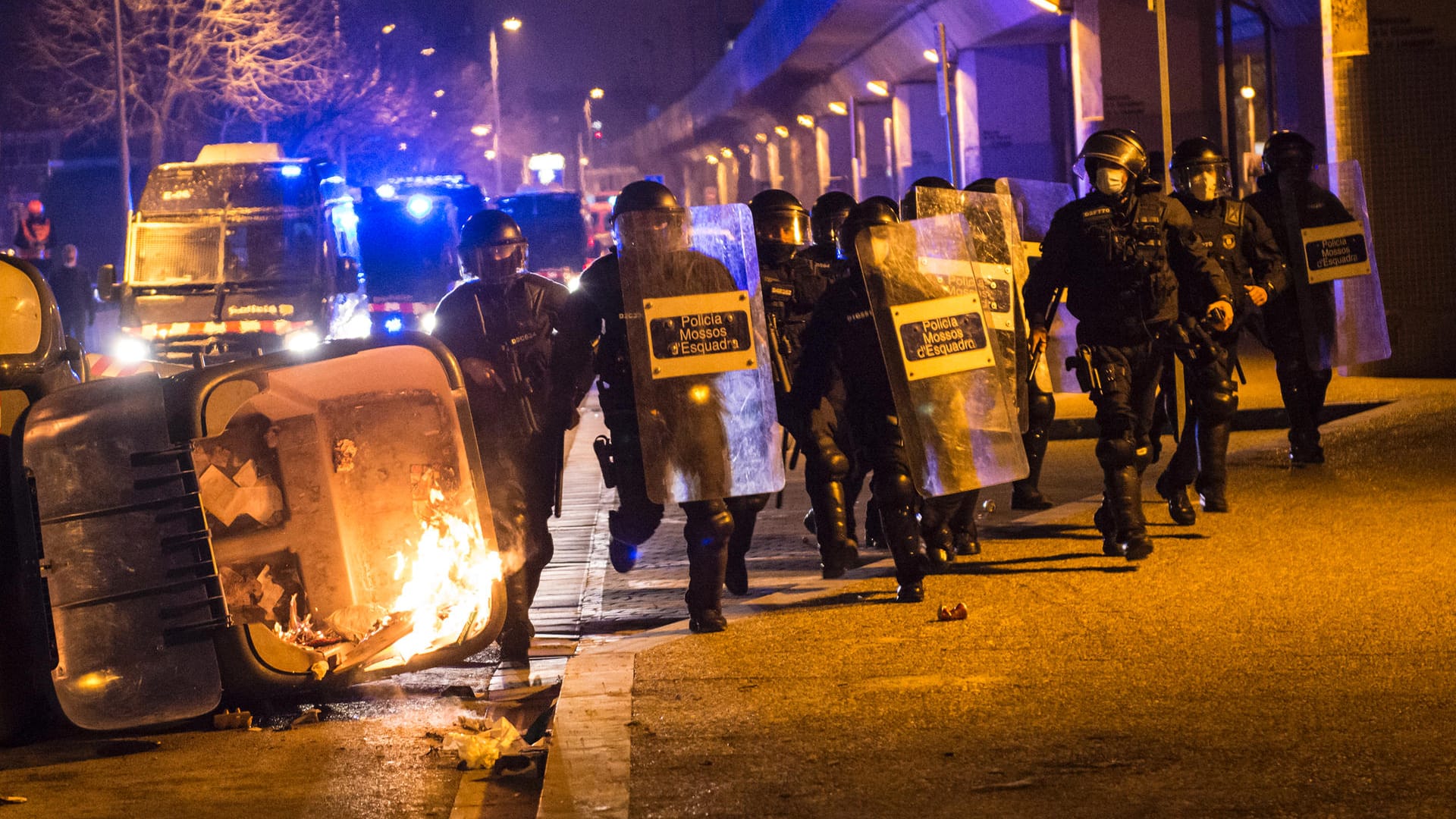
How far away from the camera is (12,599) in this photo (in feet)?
20.3

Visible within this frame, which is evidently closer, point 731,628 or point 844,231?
point 731,628

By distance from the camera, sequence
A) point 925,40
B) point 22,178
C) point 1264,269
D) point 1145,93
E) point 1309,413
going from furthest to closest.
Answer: point 22,178 < point 925,40 < point 1145,93 < point 1309,413 < point 1264,269

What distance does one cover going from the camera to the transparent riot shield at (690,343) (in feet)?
23.0

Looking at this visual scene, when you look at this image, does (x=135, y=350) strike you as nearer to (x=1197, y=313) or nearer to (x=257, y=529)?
→ (x=257, y=529)

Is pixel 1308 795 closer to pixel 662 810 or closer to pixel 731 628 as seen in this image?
pixel 662 810

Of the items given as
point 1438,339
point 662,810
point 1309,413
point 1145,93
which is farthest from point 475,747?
point 1145,93

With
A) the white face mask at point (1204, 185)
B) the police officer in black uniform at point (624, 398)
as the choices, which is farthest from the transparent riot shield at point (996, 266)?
the white face mask at point (1204, 185)

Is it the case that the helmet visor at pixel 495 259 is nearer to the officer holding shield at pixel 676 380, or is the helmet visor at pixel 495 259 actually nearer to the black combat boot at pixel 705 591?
the officer holding shield at pixel 676 380

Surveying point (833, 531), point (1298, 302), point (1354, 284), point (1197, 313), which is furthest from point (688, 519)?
point (1354, 284)

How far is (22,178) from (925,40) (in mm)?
24585

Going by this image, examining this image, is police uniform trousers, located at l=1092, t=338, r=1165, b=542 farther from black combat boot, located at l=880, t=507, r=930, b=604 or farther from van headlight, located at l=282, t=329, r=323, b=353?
van headlight, located at l=282, t=329, r=323, b=353

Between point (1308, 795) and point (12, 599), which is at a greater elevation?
point (12, 599)

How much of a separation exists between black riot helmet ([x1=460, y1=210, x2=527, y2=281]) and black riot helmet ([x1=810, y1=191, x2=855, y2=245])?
1.76 m

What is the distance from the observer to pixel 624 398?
23.5 ft
